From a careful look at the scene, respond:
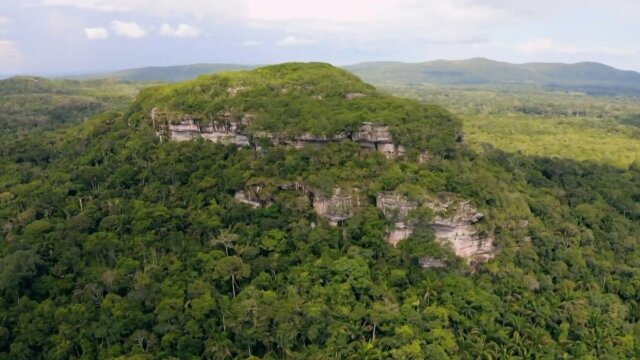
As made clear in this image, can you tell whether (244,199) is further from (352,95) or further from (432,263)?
(432,263)

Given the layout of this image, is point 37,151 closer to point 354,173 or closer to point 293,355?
point 354,173

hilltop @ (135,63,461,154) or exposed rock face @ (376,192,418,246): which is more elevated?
hilltop @ (135,63,461,154)

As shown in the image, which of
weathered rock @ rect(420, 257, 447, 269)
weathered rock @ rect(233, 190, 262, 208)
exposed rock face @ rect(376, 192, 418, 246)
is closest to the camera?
weathered rock @ rect(420, 257, 447, 269)

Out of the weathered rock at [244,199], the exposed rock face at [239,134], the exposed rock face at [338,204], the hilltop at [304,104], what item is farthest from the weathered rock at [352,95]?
the weathered rock at [244,199]

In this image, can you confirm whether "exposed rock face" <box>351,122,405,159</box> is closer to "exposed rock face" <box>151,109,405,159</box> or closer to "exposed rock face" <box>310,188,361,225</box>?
"exposed rock face" <box>151,109,405,159</box>

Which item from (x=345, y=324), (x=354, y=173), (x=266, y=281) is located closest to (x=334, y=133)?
(x=354, y=173)

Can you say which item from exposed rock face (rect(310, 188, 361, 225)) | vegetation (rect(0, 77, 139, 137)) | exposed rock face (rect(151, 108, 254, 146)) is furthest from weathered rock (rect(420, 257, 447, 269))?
vegetation (rect(0, 77, 139, 137))
